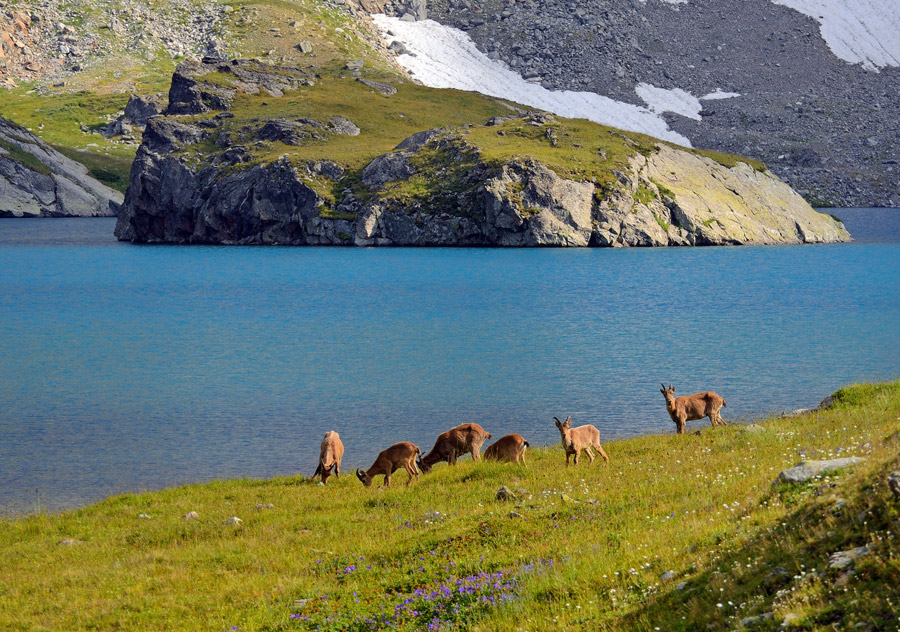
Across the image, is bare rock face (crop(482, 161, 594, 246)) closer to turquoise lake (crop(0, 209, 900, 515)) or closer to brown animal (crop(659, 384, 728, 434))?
turquoise lake (crop(0, 209, 900, 515))

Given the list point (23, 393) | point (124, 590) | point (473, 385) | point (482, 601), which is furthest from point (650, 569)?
point (23, 393)

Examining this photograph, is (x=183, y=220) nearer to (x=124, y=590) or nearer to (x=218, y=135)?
(x=218, y=135)

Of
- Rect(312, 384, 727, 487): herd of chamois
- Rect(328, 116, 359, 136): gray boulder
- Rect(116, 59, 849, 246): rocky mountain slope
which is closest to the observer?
Rect(312, 384, 727, 487): herd of chamois

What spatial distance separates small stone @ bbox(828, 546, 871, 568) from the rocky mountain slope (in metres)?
129

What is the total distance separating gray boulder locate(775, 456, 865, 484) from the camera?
1198 centimetres

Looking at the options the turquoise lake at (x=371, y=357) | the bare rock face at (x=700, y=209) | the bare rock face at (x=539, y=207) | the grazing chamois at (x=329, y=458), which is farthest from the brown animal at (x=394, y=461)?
the bare rock face at (x=700, y=209)

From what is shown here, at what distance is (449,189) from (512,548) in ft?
440

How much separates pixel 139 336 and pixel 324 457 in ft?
128

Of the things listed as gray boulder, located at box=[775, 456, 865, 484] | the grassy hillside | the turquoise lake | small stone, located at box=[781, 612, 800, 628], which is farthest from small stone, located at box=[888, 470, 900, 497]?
the turquoise lake

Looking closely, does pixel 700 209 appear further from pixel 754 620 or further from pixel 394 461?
pixel 754 620

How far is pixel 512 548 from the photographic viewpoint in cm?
1364

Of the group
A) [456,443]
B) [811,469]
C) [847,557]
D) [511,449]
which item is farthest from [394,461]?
[847,557]

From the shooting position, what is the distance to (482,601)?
36.2 feet

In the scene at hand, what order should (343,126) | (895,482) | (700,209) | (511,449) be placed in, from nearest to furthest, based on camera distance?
(895,482), (511,449), (700,209), (343,126)
